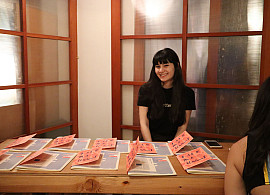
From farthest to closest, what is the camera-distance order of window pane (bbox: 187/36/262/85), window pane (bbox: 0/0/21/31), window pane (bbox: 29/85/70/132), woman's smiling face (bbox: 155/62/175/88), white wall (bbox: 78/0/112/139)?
white wall (bbox: 78/0/112/139)
window pane (bbox: 29/85/70/132)
window pane (bbox: 187/36/262/85)
woman's smiling face (bbox: 155/62/175/88)
window pane (bbox: 0/0/21/31)

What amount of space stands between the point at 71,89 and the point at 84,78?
0.61ft

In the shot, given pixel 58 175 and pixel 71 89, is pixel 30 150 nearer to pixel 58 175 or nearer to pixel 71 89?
pixel 58 175

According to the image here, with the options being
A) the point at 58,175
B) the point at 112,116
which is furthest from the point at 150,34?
the point at 58,175

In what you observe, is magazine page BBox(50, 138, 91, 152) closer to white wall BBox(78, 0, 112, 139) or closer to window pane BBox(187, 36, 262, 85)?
white wall BBox(78, 0, 112, 139)

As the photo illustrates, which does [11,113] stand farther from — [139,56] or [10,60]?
[139,56]

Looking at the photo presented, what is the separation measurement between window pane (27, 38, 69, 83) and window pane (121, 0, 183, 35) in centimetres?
68

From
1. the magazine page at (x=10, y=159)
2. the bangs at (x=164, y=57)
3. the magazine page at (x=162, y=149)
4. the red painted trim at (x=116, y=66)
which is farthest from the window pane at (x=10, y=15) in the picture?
the magazine page at (x=162, y=149)

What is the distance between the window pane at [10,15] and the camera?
194cm

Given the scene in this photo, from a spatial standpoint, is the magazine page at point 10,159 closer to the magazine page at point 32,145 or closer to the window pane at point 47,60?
the magazine page at point 32,145

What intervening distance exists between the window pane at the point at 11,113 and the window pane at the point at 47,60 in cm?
21

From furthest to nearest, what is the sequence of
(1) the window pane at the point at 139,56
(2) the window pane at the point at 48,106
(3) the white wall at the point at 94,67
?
(3) the white wall at the point at 94,67 < (1) the window pane at the point at 139,56 < (2) the window pane at the point at 48,106

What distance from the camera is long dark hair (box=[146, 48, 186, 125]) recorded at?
204 centimetres

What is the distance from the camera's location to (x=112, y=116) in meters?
2.65

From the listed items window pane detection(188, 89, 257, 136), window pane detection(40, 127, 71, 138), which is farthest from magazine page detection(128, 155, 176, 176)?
window pane detection(40, 127, 71, 138)
